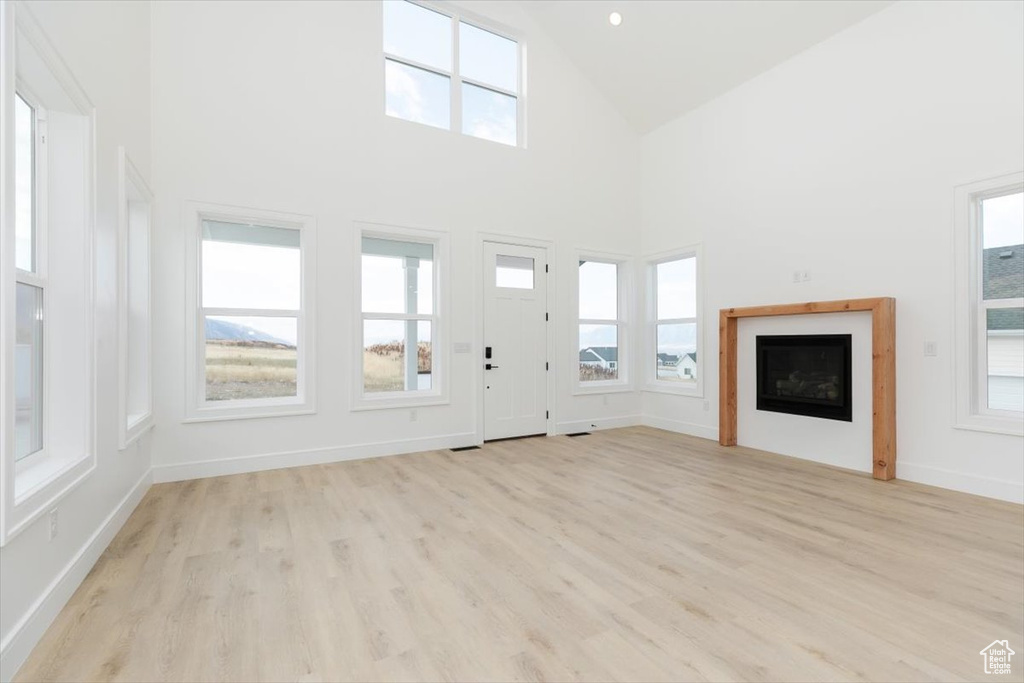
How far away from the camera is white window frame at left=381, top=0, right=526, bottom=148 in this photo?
201 inches

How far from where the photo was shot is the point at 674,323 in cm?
598

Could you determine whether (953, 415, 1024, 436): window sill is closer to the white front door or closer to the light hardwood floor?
the light hardwood floor

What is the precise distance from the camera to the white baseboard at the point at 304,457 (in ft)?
12.6

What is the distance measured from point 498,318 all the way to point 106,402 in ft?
11.4

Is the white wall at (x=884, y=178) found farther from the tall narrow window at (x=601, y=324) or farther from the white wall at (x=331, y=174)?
the white wall at (x=331, y=174)

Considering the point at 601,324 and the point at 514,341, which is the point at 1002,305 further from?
the point at 514,341

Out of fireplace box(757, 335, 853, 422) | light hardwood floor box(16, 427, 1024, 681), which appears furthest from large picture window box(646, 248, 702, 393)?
light hardwood floor box(16, 427, 1024, 681)

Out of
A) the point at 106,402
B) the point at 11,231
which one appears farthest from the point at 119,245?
the point at 11,231

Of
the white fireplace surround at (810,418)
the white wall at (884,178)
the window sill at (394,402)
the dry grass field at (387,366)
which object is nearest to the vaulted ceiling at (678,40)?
the white wall at (884,178)

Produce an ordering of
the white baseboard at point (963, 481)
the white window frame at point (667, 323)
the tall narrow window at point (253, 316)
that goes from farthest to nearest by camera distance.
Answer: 1. the white window frame at point (667, 323)
2. the tall narrow window at point (253, 316)
3. the white baseboard at point (963, 481)

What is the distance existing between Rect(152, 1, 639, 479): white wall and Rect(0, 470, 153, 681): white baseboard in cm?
133

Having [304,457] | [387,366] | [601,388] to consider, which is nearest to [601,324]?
[601,388]

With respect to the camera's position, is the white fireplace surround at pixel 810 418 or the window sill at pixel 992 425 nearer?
the window sill at pixel 992 425

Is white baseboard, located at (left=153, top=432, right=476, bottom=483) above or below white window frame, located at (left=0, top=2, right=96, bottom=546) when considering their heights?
below
